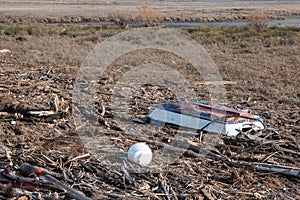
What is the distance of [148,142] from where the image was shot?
5.37 meters

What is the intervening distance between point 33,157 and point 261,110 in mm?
4198

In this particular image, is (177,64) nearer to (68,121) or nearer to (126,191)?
(68,121)

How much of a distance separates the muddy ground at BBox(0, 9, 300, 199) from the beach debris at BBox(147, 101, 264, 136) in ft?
0.45

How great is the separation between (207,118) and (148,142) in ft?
3.17

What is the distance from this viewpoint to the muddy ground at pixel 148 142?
13.7 feet

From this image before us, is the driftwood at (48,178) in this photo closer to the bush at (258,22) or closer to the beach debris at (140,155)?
the beach debris at (140,155)

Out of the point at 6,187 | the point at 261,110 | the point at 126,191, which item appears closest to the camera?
the point at 6,187

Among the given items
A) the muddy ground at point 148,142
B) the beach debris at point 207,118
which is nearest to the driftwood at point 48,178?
the muddy ground at point 148,142

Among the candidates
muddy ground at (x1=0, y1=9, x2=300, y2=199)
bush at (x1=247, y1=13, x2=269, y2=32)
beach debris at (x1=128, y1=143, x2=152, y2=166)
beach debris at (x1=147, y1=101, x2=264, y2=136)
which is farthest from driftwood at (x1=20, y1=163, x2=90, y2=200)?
bush at (x1=247, y1=13, x2=269, y2=32)

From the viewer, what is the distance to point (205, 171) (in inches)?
183

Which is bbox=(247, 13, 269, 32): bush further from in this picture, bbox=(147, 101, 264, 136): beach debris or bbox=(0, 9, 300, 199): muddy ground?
bbox=(147, 101, 264, 136): beach debris

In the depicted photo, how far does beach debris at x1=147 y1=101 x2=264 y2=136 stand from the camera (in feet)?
18.7

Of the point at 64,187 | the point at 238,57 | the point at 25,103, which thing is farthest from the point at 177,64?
the point at 64,187

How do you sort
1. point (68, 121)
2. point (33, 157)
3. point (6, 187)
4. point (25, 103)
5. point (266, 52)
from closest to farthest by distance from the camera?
1. point (6, 187)
2. point (33, 157)
3. point (68, 121)
4. point (25, 103)
5. point (266, 52)
